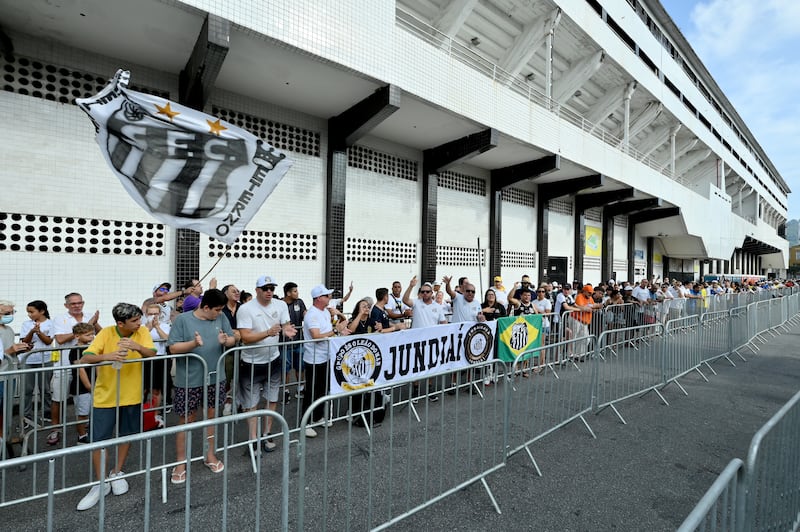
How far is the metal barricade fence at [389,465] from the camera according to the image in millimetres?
2756

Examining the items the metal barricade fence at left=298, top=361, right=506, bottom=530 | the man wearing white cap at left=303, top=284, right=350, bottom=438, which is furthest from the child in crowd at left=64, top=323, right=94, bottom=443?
the metal barricade fence at left=298, top=361, right=506, bottom=530

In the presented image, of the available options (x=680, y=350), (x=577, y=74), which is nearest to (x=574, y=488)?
(x=680, y=350)

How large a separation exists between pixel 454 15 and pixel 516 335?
951 cm

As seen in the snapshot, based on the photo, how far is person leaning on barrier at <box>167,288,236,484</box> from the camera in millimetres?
3613

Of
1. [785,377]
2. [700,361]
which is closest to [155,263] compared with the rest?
[700,361]

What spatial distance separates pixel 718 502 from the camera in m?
1.85

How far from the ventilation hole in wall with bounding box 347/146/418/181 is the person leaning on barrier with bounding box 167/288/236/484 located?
7532 millimetres

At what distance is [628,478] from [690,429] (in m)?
1.86

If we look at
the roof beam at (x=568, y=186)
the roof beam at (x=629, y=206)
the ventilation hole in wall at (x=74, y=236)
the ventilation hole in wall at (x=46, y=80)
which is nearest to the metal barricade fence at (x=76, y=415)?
the ventilation hole in wall at (x=74, y=236)

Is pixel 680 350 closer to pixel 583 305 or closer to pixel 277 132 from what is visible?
pixel 583 305

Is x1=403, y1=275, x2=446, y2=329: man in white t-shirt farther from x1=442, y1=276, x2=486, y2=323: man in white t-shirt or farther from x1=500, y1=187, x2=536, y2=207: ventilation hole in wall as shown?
x1=500, y1=187, x2=536, y2=207: ventilation hole in wall

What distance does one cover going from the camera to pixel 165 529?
2.82m

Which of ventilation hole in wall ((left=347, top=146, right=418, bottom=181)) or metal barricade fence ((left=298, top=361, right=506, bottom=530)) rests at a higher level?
ventilation hole in wall ((left=347, top=146, right=418, bottom=181))

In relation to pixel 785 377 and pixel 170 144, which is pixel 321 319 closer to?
pixel 170 144
